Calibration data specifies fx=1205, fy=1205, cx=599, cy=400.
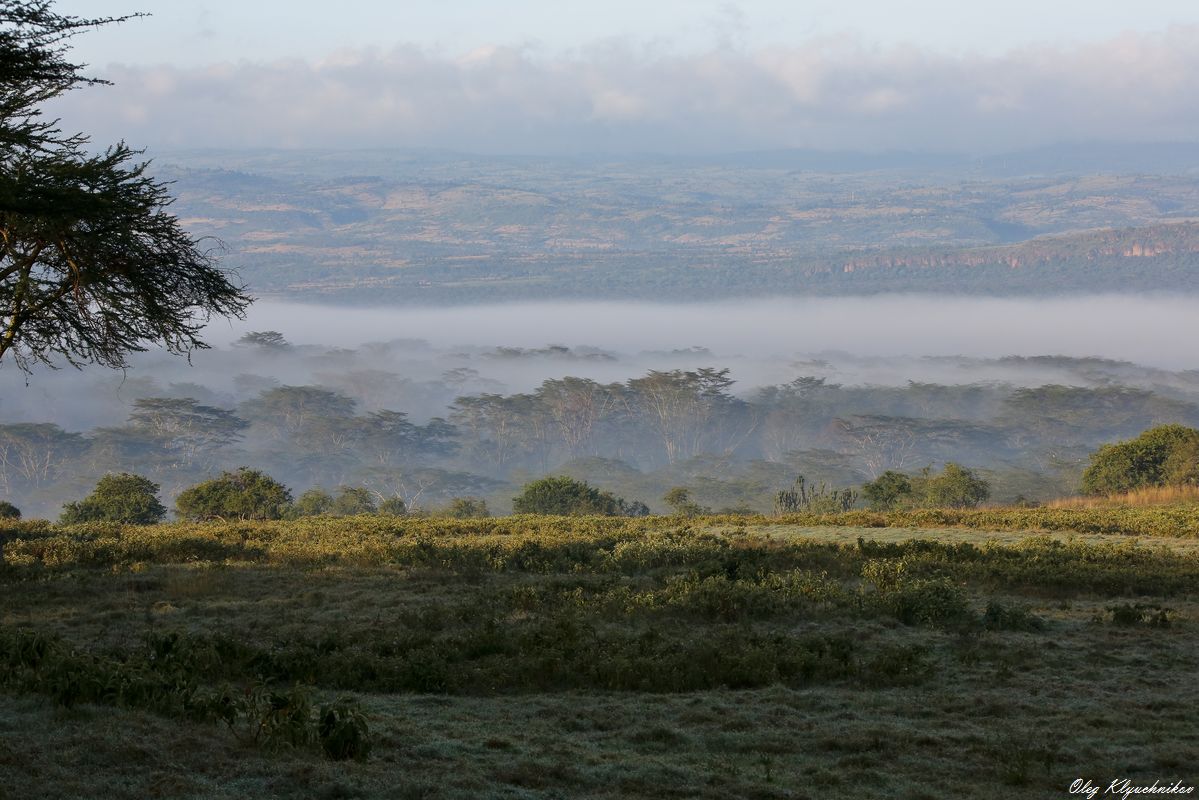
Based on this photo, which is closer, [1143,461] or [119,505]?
[119,505]

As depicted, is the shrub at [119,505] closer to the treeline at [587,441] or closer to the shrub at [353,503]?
the shrub at [353,503]

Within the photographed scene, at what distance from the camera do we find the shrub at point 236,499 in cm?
3847

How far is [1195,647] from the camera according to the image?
1238 cm

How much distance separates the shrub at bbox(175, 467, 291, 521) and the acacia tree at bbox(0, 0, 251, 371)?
19648 millimetres

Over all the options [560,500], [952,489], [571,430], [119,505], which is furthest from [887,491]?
[571,430]

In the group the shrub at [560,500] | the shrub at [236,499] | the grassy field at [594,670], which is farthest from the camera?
the shrub at [560,500]

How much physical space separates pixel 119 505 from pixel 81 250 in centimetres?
2747

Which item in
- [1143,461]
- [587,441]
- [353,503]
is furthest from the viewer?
[587,441]

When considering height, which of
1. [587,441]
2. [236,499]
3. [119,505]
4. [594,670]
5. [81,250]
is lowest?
[587,441]

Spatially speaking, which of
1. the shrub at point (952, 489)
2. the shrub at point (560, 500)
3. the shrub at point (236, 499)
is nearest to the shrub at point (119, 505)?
the shrub at point (236, 499)

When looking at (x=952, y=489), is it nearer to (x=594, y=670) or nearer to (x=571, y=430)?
(x=594, y=670)

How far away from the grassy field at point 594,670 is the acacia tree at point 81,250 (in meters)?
3.52

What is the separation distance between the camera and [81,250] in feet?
→ 54.0

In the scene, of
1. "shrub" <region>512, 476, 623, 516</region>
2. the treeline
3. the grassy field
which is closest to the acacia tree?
the grassy field
